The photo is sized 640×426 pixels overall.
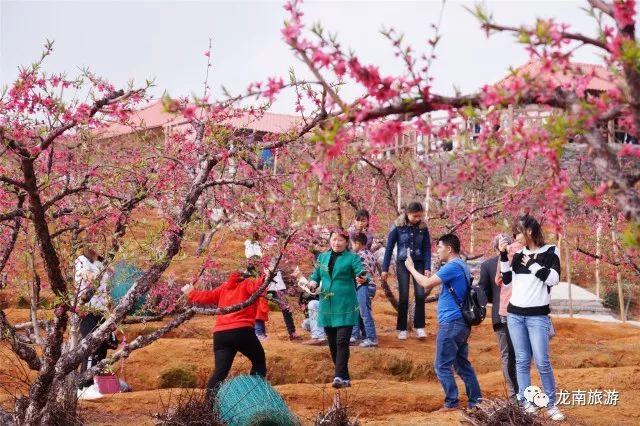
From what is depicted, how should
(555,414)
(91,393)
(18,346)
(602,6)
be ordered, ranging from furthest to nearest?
(91,393)
(555,414)
(18,346)
(602,6)

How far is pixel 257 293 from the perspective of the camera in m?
6.26

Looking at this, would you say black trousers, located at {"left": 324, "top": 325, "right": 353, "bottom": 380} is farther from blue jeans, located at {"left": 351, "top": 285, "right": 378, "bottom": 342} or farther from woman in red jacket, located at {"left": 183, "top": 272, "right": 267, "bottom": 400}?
blue jeans, located at {"left": 351, "top": 285, "right": 378, "bottom": 342}

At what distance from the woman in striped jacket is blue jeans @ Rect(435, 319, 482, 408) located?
0.60 metres

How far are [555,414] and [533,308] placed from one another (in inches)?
34.8

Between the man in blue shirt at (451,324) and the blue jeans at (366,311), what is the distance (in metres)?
2.76

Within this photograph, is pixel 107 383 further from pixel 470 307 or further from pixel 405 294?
pixel 470 307

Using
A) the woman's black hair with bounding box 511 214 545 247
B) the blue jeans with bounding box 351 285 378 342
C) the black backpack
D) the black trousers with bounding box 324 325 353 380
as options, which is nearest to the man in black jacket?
the black backpack

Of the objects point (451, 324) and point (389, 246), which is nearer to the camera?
point (451, 324)

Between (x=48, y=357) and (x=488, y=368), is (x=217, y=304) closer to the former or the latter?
(x=48, y=357)

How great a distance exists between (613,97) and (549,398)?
4144mm

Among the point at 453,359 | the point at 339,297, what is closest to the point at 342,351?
the point at 339,297

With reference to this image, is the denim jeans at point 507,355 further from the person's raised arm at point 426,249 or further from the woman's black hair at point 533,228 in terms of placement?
the person's raised arm at point 426,249

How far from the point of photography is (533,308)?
265 inches

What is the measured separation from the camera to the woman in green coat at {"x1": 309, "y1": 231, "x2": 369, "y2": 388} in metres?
7.98
